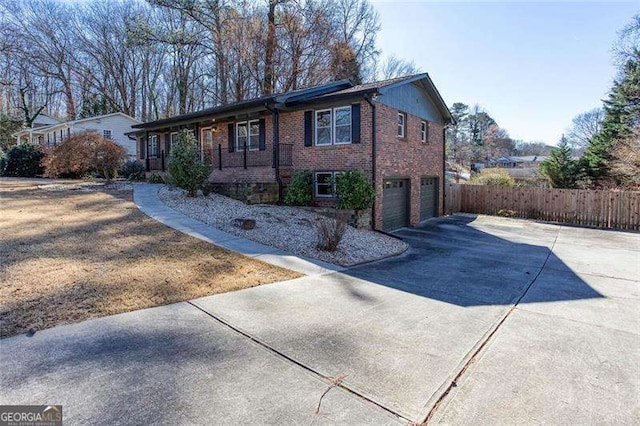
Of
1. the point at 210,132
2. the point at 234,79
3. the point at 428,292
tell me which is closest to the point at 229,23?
the point at 234,79

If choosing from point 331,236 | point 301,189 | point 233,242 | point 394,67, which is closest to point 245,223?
point 233,242

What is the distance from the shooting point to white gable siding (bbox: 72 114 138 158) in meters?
28.0

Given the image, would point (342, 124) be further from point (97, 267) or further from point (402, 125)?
point (97, 267)

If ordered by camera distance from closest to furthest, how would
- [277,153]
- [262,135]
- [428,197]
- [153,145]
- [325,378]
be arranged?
[325,378] → [277,153] → [262,135] → [428,197] → [153,145]

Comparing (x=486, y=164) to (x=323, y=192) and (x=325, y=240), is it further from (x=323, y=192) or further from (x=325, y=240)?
(x=325, y=240)

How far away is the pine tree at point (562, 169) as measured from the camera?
2250 cm

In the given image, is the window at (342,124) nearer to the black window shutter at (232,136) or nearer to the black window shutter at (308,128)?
the black window shutter at (308,128)

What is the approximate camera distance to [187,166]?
501 inches

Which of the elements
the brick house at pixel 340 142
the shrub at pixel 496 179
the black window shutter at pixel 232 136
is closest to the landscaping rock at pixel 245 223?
the brick house at pixel 340 142

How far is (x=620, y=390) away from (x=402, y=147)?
11.4m

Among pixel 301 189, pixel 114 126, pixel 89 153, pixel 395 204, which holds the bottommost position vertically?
pixel 395 204

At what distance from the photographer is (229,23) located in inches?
938

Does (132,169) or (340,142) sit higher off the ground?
(340,142)
